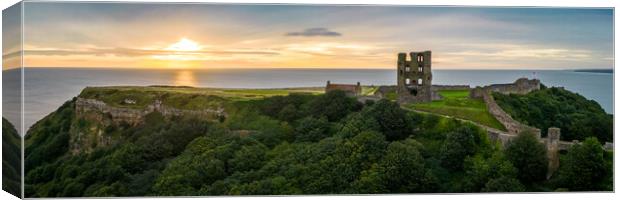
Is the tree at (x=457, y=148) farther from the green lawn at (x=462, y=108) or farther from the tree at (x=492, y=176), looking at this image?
the green lawn at (x=462, y=108)

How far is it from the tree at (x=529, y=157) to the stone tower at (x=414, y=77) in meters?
3.95

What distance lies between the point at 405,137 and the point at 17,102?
36.9 feet

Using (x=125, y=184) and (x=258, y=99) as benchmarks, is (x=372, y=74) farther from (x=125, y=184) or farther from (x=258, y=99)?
(x=125, y=184)

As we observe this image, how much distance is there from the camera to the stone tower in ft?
83.1

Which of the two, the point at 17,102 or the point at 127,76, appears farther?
the point at 127,76

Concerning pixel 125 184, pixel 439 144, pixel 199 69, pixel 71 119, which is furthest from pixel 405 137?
pixel 71 119

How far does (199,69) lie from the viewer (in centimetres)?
2411

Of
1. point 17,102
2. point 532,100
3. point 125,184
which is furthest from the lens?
point 532,100

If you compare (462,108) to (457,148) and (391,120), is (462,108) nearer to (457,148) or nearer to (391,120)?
(391,120)

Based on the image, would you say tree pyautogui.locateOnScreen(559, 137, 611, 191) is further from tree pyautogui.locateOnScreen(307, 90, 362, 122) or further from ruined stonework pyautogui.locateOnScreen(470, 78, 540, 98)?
tree pyautogui.locateOnScreen(307, 90, 362, 122)

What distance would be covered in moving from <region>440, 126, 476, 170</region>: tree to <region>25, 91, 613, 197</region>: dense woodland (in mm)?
32

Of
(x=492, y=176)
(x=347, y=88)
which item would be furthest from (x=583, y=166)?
(x=347, y=88)

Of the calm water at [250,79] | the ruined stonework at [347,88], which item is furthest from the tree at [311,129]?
the calm water at [250,79]

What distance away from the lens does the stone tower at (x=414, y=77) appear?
25344 millimetres
